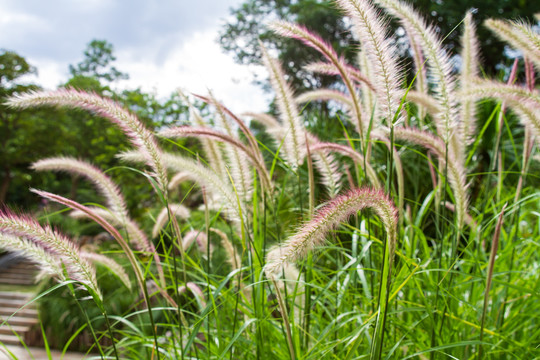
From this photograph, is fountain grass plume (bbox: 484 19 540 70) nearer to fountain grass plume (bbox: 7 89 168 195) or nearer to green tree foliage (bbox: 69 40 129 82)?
fountain grass plume (bbox: 7 89 168 195)

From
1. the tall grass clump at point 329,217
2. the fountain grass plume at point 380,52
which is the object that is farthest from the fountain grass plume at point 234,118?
the fountain grass plume at point 380,52

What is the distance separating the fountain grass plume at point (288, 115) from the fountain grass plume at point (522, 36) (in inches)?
27.6

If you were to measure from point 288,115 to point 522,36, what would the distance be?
804 mm

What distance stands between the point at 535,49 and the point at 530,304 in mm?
1010

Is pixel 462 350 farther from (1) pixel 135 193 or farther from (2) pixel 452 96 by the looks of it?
(1) pixel 135 193

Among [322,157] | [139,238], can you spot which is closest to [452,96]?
[322,157]

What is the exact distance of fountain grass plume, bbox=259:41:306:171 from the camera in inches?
55.7

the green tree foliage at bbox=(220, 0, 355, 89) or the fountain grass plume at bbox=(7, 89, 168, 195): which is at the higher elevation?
the green tree foliage at bbox=(220, 0, 355, 89)

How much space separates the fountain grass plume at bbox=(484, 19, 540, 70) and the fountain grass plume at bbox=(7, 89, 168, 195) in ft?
3.54

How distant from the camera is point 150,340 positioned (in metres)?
1.53

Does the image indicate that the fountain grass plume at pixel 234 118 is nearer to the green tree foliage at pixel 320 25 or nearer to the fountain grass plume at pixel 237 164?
the fountain grass plume at pixel 237 164

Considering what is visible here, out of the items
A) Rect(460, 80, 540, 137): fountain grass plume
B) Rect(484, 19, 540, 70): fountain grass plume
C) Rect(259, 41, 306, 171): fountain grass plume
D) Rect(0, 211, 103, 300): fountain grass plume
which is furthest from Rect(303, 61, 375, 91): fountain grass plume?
Rect(0, 211, 103, 300): fountain grass plume

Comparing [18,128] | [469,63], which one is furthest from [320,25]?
[469,63]

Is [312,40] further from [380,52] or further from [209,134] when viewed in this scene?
[209,134]
